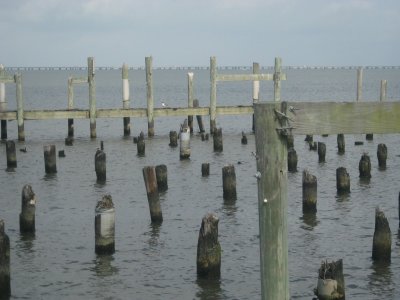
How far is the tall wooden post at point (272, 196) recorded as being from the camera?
6680mm

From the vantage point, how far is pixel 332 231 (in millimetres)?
17500

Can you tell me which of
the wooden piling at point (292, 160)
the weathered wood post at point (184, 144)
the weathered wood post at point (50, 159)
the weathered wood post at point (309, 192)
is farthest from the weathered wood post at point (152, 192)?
the weathered wood post at point (184, 144)

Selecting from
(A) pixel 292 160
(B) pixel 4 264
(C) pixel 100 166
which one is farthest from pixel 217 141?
(B) pixel 4 264

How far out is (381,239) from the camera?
13984 millimetres

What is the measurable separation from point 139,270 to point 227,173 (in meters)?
6.48

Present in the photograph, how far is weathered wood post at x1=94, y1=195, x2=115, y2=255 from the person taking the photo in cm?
1414

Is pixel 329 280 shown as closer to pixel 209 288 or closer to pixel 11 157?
pixel 209 288

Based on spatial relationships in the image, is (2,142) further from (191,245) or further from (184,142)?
(191,245)

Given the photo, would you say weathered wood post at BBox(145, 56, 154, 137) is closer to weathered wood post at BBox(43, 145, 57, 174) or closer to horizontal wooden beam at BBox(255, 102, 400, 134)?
weathered wood post at BBox(43, 145, 57, 174)

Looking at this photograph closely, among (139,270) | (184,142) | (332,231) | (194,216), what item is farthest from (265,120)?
(184,142)

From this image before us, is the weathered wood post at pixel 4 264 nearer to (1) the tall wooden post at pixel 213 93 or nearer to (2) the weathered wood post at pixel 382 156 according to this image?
(2) the weathered wood post at pixel 382 156

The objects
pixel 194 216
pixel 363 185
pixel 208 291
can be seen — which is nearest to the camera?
pixel 208 291

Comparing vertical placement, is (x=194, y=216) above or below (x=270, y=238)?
below

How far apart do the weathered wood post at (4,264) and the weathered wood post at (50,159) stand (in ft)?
45.8
